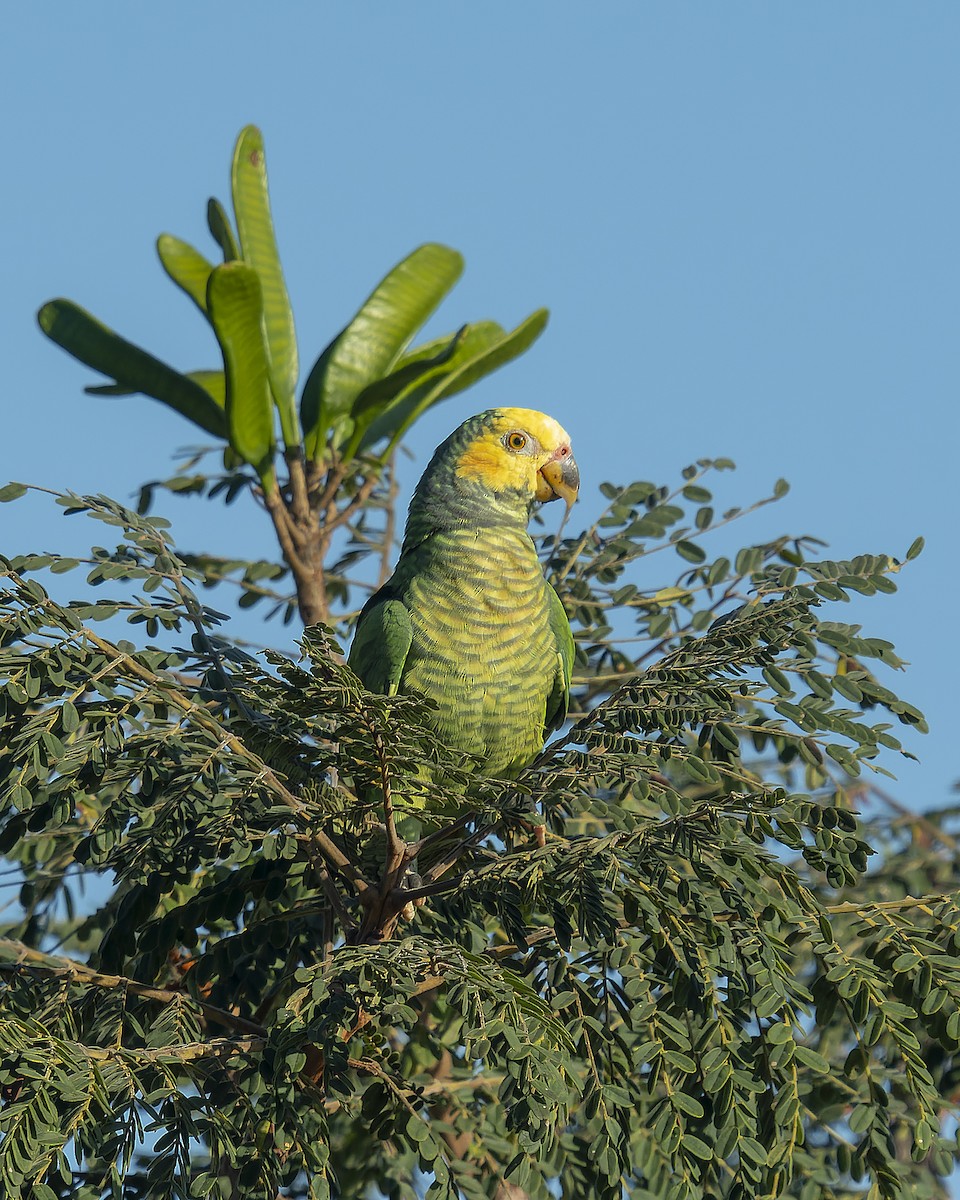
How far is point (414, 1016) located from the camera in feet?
8.02

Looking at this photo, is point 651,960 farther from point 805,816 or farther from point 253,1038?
point 253,1038

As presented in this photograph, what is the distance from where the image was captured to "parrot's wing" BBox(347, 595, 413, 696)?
3902 mm

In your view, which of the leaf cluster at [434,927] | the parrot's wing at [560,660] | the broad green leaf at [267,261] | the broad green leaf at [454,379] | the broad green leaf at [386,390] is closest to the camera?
the leaf cluster at [434,927]

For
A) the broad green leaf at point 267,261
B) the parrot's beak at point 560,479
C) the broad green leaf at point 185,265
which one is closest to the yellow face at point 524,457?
the parrot's beak at point 560,479

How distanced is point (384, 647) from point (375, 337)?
1.72 m

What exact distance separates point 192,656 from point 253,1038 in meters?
0.82

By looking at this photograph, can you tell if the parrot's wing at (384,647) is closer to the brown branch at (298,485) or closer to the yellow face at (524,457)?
the yellow face at (524,457)

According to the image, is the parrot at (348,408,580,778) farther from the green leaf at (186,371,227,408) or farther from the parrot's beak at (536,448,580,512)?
the green leaf at (186,371,227,408)

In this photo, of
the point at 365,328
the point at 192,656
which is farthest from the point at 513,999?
the point at 365,328

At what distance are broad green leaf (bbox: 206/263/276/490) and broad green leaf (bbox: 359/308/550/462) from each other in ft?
1.43

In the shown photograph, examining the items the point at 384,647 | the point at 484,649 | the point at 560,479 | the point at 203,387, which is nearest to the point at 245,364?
the point at 203,387

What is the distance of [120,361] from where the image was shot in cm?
509

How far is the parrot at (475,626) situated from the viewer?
12.8 feet

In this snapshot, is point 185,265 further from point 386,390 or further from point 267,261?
point 386,390
